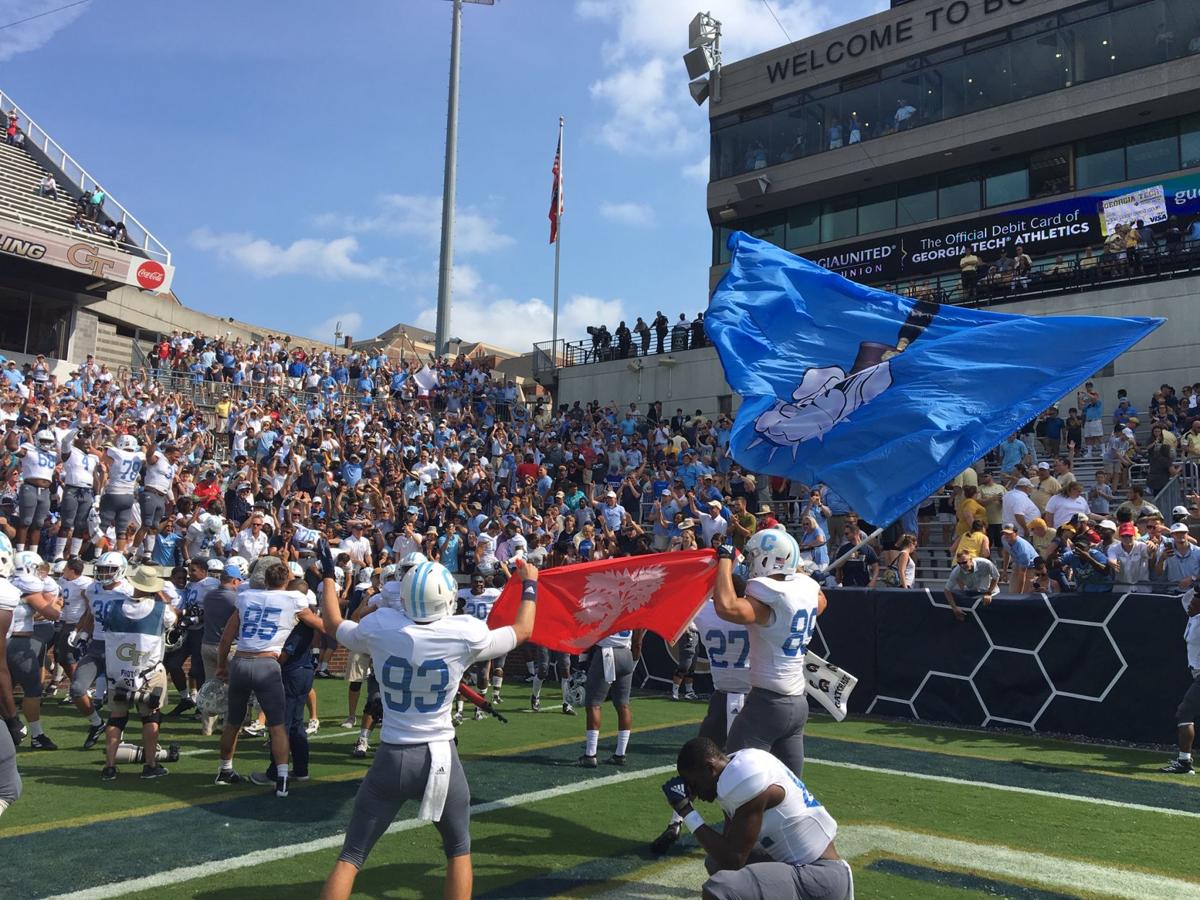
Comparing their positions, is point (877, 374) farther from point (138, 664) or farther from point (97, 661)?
point (97, 661)

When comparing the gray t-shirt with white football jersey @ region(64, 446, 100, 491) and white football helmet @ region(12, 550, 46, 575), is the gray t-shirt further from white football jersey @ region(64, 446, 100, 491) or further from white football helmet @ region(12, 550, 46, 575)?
white football jersey @ region(64, 446, 100, 491)

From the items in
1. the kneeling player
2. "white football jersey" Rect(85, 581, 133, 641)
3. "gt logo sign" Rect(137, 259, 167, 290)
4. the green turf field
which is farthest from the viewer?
"gt logo sign" Rect(137, 259, 167, 290)

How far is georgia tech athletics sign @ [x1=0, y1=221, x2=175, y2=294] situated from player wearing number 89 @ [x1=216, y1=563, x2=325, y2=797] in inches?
1081

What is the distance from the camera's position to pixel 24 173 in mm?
37781

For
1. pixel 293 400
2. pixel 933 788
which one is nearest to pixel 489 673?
pixel 933 788

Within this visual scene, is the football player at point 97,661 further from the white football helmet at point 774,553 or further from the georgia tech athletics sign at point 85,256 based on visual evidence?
the georgia tech athletics sign at point 85,256

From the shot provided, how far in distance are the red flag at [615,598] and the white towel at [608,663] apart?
1499 millimetres

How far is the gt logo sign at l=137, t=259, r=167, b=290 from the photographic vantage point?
110 feet

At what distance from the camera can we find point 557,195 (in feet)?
137

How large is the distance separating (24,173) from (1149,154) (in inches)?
1462

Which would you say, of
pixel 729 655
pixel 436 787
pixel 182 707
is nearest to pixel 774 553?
pixel 729 655

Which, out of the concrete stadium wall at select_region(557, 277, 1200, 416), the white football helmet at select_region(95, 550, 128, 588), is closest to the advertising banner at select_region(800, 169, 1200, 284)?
the concrete stadium wall at select_region(557, 277, 1200, 416)

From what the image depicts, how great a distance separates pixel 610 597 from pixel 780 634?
89.6 inches

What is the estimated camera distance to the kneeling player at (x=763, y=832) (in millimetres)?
4293
